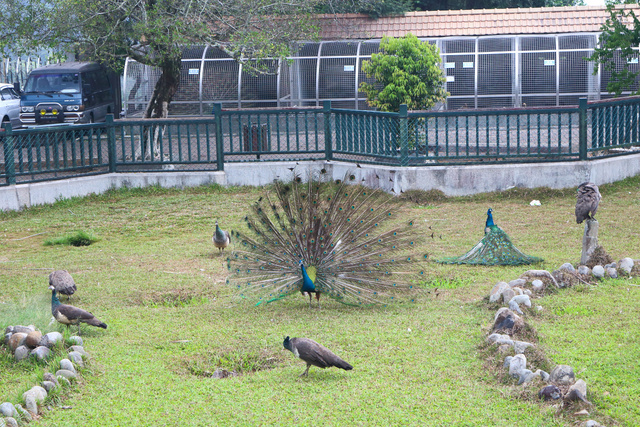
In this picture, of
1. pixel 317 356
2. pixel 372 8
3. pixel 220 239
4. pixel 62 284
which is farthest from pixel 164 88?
pixel 317 356

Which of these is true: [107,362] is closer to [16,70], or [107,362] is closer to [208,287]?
[208,287]

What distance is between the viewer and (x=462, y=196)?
1384 centimetres

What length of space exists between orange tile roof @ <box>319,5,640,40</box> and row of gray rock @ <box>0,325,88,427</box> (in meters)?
18.1

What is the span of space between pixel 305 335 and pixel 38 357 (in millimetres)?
2301

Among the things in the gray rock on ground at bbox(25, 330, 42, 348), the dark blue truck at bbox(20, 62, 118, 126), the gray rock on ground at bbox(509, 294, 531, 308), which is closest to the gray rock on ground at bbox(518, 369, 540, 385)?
the gray rock on ground at bbox(509, 294, 531, 308)

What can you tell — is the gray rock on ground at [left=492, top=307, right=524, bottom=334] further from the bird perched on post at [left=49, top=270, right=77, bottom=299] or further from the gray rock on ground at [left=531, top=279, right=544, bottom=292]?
the bird perched on post at [left=49, top=270, right=77, bottom=299]

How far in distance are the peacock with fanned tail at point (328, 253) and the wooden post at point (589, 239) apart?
2.17 meters

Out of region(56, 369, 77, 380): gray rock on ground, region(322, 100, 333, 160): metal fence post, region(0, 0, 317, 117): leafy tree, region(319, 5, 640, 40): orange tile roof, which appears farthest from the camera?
region(319, 5, 640, 40): orange tile roof

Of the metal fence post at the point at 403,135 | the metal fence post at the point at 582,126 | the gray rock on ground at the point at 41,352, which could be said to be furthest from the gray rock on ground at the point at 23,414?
the metal fence post at the point at 582,126

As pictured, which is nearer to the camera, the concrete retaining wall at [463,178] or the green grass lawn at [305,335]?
the green grass lawn at [305,335]

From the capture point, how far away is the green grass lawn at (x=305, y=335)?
537cm

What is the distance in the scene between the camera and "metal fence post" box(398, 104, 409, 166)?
45.5 ft

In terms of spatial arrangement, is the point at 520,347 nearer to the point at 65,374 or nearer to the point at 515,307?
the point at 515,307

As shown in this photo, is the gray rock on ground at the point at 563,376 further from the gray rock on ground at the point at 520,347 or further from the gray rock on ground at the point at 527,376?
the gray rock on ground at the point at 520,347
